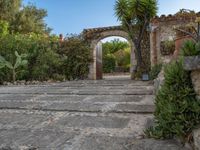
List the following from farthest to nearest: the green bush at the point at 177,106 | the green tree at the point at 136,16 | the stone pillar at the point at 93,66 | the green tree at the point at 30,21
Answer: the green tree at the point at 30,21, the stone pillar at the point at 93,66, the green tree at the point at 136,16, the green bush at the point at 177,106

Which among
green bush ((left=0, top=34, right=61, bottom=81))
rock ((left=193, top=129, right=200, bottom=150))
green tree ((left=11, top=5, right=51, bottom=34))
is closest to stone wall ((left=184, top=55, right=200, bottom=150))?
rock ((left=193, top=129, right=200, bottom=150))

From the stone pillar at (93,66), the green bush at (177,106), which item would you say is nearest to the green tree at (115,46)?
the stone pillar at (93,66)

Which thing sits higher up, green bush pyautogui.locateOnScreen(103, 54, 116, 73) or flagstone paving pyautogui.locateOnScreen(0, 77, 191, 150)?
green bush pyautogui.locateOnScreen(103, 54, 116, 73)

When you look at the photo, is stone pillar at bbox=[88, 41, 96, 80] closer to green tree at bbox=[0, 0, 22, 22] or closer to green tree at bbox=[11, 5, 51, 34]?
green tree at bbox=[0, 0, 22, 22]

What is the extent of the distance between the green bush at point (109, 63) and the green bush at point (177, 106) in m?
22.3

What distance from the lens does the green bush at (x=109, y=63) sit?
2521 centimetres

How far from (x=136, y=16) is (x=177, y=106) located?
11.1m

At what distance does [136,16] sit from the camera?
522 inches

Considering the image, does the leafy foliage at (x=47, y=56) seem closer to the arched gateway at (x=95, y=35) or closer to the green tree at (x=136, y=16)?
the arched gateway at (x=95, y=35)

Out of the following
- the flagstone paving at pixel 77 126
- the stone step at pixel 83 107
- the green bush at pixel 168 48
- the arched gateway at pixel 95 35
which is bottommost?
the flagstone paving at pixel 77 126

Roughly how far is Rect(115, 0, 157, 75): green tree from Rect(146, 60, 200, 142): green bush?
10.5 meters

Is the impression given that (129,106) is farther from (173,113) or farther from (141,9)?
(141,9)

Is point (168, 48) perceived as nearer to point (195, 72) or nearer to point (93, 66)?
point (195, 72)

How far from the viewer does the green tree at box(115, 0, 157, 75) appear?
12.8m
